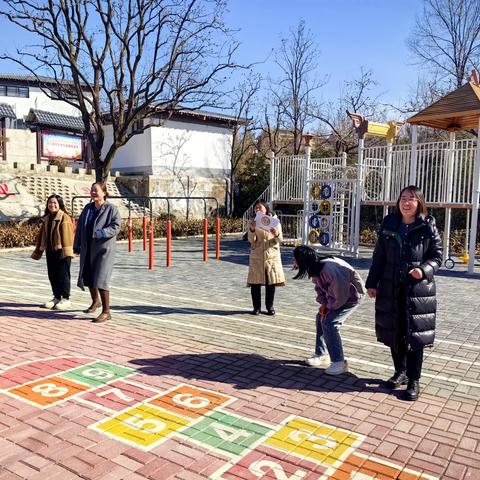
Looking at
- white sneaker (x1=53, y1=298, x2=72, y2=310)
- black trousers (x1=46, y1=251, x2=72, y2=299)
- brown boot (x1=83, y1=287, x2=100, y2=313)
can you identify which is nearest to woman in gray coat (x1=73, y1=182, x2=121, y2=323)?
brown boot (x1=83, y1=287, x2=100, y2=313)

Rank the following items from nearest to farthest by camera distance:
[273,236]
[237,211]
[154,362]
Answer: [154,362] → [273,236] → [237,211]

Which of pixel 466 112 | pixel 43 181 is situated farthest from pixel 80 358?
pixel 43 181

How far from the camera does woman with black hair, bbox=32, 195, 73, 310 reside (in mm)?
6957

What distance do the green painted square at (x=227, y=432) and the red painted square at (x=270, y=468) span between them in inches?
5.0

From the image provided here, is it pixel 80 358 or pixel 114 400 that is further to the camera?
pixel 80 358

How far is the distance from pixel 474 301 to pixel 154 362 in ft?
19.2

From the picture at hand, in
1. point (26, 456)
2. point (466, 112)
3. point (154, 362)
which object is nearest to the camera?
point (26, 456)

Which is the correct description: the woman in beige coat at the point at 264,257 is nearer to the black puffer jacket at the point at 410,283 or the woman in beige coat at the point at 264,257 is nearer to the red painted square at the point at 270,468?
the black puffer jacket at the point at 410,283

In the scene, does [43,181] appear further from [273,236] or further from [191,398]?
[191,398]

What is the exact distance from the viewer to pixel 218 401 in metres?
4.06

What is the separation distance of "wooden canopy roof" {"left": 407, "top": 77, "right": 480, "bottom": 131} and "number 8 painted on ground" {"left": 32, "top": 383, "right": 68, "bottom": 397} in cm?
1090

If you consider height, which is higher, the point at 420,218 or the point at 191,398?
the point at 420,218

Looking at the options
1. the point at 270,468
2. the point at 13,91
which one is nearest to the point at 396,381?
the point at 270,468

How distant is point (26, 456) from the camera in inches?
124
